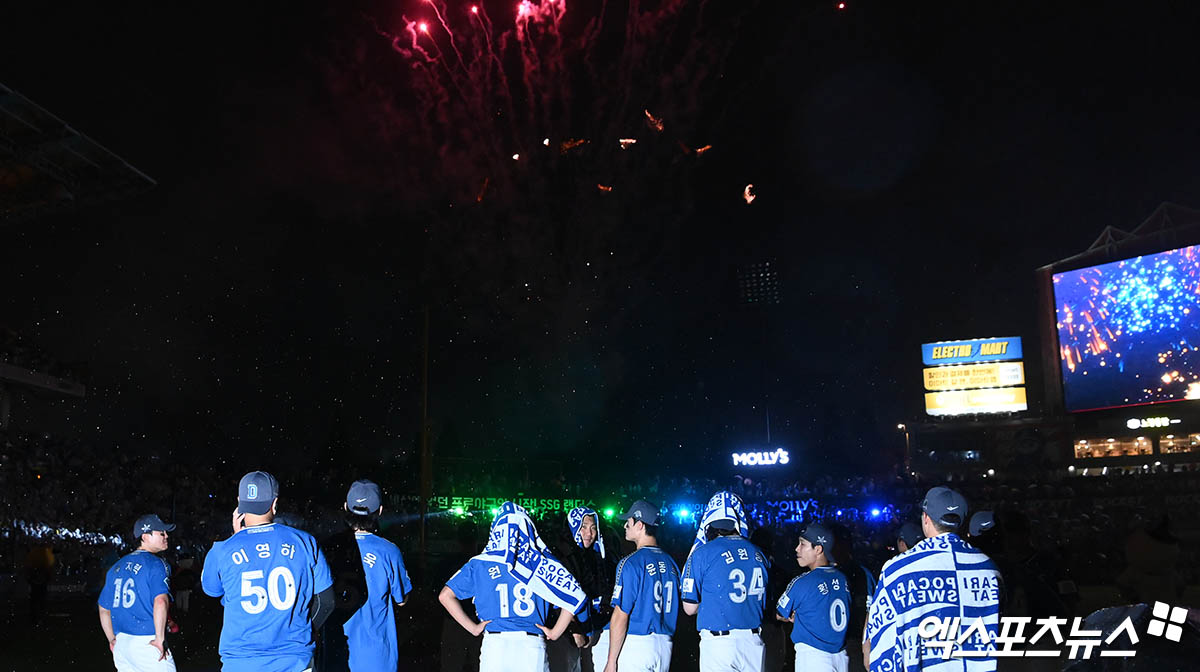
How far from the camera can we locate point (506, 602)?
23.0 ft

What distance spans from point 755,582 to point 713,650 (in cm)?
70

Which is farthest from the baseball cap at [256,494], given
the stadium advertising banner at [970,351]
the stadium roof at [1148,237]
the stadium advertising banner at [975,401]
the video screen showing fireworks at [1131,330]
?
the stadium advertising banner at [975,401]

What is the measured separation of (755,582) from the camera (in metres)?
8.15

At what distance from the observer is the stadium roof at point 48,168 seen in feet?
85.1

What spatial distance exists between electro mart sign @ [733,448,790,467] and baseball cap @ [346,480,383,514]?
47.8 m

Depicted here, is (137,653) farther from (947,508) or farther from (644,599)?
(947,508)

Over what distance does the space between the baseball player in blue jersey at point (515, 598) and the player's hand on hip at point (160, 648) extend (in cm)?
290

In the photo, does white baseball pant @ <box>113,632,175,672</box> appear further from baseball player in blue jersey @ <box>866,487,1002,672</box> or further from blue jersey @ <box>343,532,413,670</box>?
baseball player in blue jersey @ <box>866,487,1002,672</box>

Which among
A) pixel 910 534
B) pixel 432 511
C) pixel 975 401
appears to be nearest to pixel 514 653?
pixel 910 534

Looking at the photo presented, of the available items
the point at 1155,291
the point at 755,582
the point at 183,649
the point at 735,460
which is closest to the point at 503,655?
the point at 755,582

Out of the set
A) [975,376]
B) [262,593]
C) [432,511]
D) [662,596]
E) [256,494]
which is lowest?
[662,596]

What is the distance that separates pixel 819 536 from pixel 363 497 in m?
3.66

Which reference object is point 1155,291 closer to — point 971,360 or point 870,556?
point 971,360

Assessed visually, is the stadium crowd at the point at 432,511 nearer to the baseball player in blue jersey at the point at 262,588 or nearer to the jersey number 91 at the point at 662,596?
the jersey number 91 at the point at 662,596
